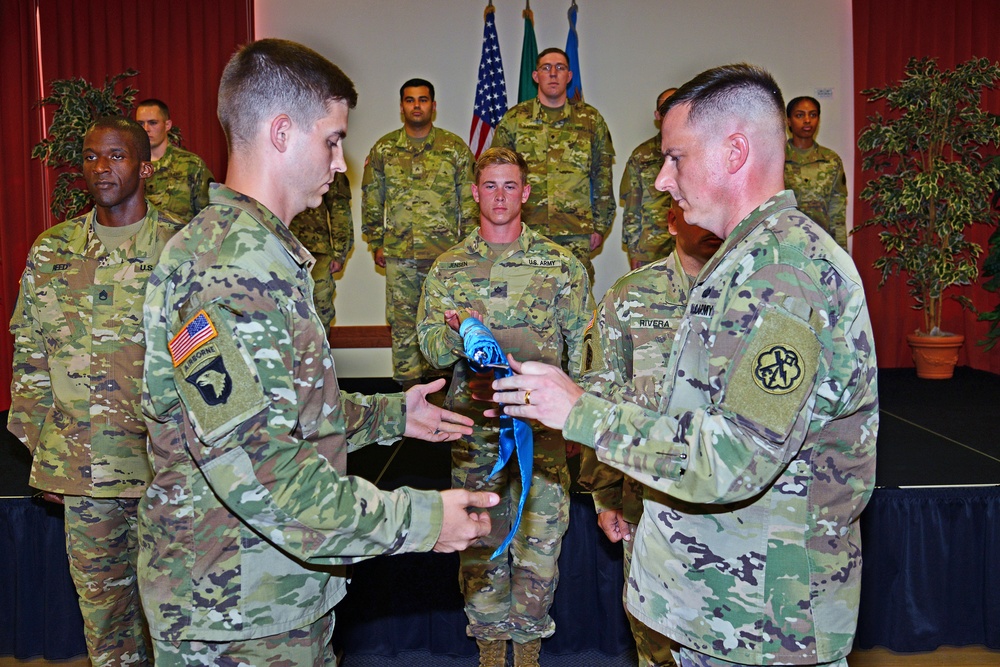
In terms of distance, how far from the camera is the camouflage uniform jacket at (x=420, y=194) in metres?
5.76

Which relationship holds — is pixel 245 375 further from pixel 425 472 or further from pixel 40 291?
pixel 425 472

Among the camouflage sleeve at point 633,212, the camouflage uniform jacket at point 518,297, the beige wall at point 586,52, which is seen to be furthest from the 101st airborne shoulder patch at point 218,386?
the beige wall at point 586,52

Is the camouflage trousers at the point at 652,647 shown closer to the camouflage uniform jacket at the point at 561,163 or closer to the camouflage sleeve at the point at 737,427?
the camouflage sleeve at the point at 737,427

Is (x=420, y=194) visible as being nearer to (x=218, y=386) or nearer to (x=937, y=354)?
(x=937, y=354)

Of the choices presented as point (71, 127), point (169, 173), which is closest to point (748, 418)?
point (71, 127)

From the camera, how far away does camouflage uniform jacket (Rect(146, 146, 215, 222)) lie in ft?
17.9

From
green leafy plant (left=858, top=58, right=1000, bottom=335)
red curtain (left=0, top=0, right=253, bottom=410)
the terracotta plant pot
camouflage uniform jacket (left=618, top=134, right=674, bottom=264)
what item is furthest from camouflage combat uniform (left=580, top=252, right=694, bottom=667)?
red curtain (left=0, top=0, right=253, bottom=410)

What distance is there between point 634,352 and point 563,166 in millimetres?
3377

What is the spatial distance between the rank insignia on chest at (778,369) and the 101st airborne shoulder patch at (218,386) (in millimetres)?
779

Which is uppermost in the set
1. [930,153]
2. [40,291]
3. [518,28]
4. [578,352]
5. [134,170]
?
[518,28]

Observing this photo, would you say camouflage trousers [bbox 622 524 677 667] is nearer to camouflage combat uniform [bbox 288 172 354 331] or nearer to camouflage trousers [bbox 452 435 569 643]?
camouflage trousers [bbox 452 435 569 643]

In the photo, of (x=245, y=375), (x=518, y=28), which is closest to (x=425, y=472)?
A: (x=245, y=375)

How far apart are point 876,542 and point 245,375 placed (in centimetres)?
286

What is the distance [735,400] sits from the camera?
1.33 meters
